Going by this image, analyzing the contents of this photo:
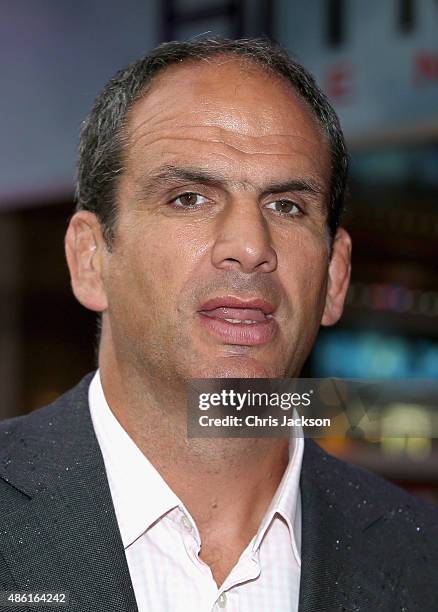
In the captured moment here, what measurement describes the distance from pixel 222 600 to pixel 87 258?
89 centimetres

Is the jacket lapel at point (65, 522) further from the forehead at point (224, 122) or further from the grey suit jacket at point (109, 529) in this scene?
the forehead at point (224, 122)

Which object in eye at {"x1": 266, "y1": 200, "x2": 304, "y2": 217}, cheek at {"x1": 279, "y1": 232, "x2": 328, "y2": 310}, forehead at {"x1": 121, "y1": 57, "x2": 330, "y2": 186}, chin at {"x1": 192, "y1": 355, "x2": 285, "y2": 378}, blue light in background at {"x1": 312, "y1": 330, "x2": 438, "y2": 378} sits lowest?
blue light in background at {"x1": 312, "y1": 330, "x2": 438, "y2": 378}

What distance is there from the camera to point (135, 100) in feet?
7.81

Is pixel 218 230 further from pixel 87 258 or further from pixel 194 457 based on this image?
pixel 194 457

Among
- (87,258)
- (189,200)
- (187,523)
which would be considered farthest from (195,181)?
(187,523)

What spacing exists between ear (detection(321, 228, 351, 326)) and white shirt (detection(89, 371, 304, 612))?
0.53m

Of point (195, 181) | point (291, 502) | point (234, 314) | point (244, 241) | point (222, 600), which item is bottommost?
point (222, 600)

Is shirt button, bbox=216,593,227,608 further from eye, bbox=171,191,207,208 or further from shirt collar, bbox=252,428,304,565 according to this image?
eye, bbox=171,191,207,208

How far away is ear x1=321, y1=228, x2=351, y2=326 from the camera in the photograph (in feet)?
8.57

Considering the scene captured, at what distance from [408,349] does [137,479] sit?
6621 millimetres

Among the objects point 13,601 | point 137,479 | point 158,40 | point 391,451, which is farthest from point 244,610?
point 391,451

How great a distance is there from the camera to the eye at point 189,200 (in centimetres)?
219

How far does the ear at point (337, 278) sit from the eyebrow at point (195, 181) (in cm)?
38

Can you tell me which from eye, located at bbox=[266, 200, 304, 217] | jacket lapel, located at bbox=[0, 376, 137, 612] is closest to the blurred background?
eye, located at bbox=[266, 200, 304, 217]
